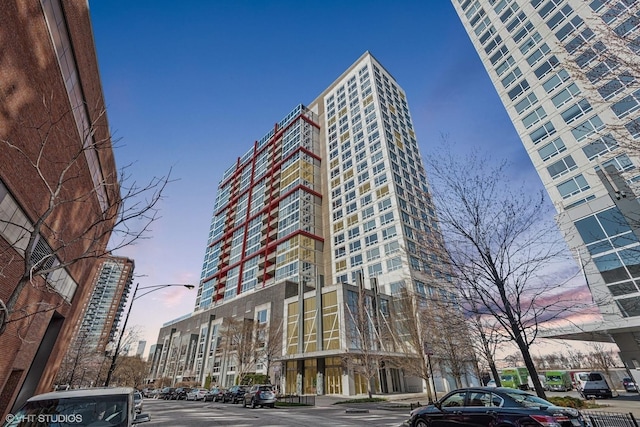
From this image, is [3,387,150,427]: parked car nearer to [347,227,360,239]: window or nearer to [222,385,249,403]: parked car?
[222,385,249,403]: parked car

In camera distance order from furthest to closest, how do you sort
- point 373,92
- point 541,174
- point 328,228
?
point 373,92 → point 328,228 → point 541,174

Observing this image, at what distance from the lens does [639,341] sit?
877 inches

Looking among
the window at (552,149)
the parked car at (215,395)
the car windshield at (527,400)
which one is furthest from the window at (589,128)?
the parked car at (215,395)

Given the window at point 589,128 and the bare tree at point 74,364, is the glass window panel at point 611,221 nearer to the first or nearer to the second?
the window at point 589,128

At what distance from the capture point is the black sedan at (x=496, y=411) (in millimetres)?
5988

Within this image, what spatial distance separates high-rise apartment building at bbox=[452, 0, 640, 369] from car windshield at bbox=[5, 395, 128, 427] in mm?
19940

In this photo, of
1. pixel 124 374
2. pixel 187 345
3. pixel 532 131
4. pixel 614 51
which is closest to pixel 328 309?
pixel 532 131

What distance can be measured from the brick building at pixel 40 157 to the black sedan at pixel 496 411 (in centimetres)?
972

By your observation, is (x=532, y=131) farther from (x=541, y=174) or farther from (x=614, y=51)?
(x=614, y=51)

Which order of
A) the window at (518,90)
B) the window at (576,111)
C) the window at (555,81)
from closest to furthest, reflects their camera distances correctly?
the window at (576,111)
the window at (555,81)
the window at (518,90)

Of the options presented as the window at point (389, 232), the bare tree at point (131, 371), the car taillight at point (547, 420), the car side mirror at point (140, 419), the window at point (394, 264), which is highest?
the window at point (389, 232)

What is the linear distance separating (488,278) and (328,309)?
29190 millimetres

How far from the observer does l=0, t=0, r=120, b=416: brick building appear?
31.1 ft

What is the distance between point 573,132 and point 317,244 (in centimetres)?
4217
